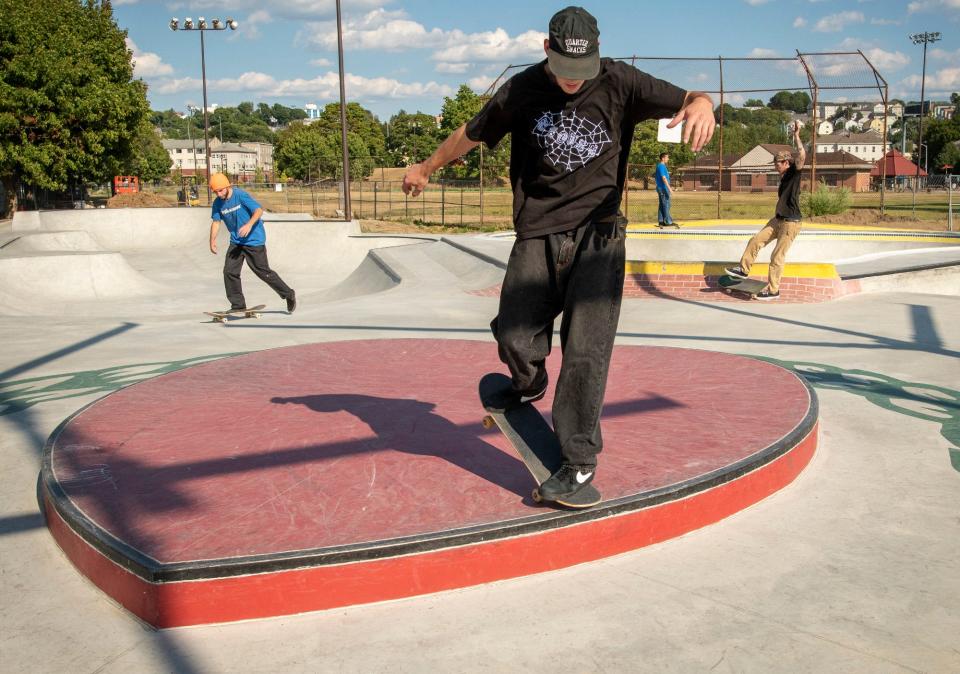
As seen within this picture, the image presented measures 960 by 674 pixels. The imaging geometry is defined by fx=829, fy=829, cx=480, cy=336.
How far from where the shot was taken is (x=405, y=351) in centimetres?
689

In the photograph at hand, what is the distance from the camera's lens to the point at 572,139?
123 inches

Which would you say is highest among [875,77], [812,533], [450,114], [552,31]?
[450,114]

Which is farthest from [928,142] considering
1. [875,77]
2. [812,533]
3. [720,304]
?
[812,533]

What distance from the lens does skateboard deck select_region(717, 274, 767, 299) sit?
10.7 metres

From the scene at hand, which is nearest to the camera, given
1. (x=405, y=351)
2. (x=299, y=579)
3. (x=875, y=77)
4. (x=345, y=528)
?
(x=299, y=579)

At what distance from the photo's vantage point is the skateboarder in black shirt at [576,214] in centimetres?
313

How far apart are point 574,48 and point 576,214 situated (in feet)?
1.95

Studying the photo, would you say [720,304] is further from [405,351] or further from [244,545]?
[244,545]

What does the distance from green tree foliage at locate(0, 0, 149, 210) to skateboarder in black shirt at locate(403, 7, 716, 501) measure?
36.8 meters

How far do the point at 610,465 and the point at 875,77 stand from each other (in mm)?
27718

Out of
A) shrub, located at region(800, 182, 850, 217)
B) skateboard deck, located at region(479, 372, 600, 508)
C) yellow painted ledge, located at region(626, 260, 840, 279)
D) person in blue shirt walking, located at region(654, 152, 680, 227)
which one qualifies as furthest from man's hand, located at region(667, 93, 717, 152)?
shrub, located at region(800, 182, 850, 217)

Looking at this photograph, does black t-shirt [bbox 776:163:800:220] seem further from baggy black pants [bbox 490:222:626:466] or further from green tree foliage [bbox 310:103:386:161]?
green tree foliage [bbox 310:103:386:161]

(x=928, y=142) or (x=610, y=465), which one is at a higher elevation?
(x=928, y=142)

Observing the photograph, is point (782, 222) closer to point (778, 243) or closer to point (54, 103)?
point (778, 243)
